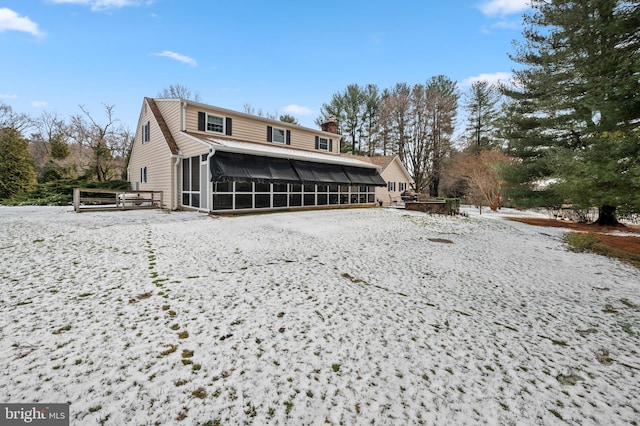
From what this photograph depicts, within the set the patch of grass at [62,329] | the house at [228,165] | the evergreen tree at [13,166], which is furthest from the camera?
the evergreen tree at [13,166]

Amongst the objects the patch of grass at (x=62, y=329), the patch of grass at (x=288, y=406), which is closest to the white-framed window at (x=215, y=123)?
the patch of grass at (x=62, y=329)

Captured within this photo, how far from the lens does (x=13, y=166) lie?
18672 millimetres

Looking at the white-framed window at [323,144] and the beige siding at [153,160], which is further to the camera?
the white-framed window at [323,144]

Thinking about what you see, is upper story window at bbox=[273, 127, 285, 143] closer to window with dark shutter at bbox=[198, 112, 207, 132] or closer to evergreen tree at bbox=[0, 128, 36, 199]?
window with dark shutter at bbox=[198, 112, 207, 132]

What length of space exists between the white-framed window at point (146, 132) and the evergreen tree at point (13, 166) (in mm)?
10252

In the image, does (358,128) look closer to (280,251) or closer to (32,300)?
(280,251)

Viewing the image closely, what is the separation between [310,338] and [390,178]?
2464 centimetres

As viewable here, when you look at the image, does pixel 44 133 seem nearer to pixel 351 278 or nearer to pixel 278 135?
pixel 278 135

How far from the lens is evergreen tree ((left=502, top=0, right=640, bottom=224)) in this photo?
26.8 ft

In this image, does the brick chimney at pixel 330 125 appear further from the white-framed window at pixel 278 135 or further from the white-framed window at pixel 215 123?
the white-framed window at pixel 215 123

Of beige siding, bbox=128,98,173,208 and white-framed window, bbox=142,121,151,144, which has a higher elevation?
white-framed window, bbox=142,121,151,144

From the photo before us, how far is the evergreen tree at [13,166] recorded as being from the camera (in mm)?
18375

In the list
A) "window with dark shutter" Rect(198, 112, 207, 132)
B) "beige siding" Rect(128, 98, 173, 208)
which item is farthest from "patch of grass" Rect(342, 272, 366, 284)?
"window with dark shutter" Rect(198, 112, 207, 132)

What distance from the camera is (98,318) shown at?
3078mm
